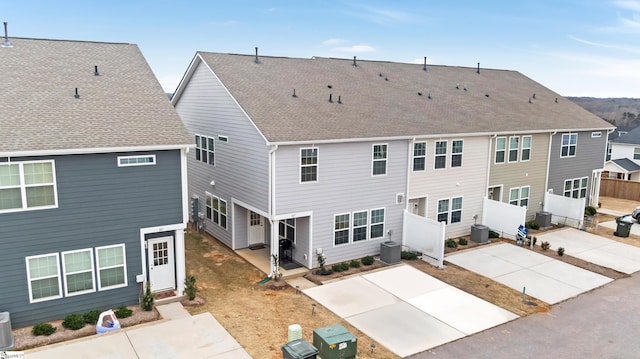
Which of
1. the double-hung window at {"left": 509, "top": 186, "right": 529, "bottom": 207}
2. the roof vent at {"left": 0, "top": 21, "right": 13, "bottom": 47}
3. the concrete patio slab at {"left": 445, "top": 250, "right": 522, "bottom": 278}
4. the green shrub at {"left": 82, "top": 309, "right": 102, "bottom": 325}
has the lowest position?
the concrete patio slab at {"left": 445, "top": 250, "right": 522, "bottom": 278}

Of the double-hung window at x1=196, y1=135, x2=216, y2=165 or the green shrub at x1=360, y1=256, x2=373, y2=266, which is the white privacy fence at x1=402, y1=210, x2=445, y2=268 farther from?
the double-hung window at x1=196, y1=135, x2=216, y2=165

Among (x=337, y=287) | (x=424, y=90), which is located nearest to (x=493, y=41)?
(x=424, y=90)

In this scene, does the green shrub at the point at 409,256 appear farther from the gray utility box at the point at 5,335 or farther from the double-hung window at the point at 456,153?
the gray utility box at the point at 5,335

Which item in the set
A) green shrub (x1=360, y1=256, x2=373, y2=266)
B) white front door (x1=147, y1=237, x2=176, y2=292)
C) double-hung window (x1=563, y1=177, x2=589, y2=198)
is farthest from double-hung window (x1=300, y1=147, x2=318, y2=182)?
double-hung window (x1=563, y1=177, x2=589, y2=198)

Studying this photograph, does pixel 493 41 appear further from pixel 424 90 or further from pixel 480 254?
pixel 480 254

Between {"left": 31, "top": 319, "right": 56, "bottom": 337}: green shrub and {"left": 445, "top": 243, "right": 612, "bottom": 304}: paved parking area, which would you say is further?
{"left": 445, "top": 243, "right": 612, "bottom": 304}: paved parking area

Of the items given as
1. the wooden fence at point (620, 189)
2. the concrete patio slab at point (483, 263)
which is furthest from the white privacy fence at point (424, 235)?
the wooden fence at point (620, 189)
